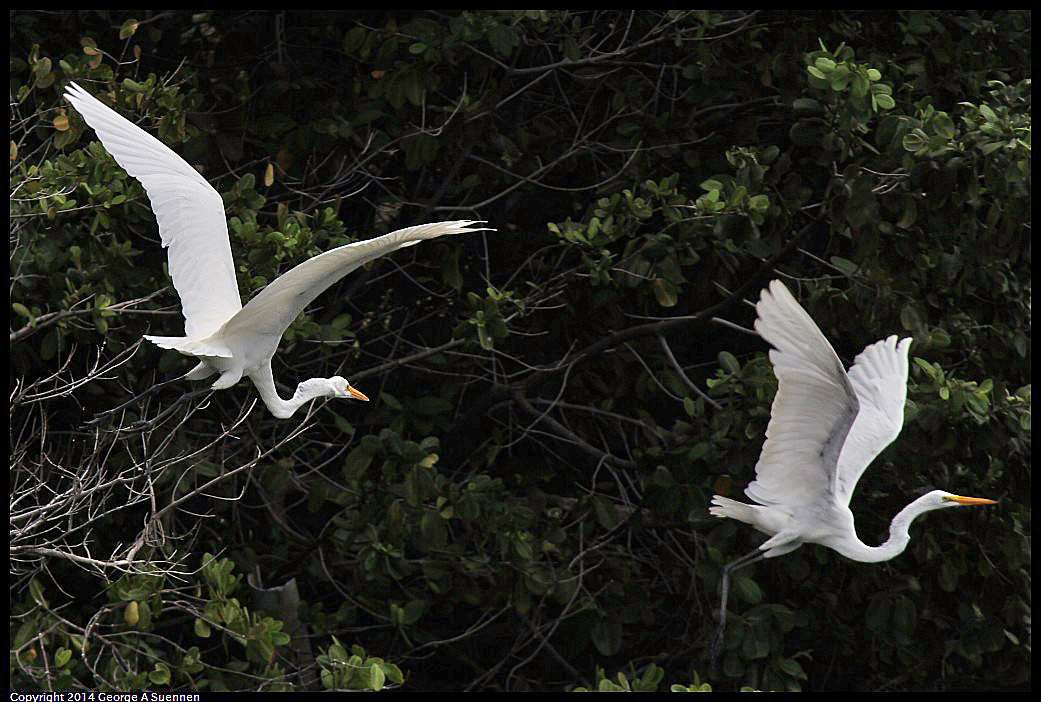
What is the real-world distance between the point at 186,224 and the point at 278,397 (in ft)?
1.75

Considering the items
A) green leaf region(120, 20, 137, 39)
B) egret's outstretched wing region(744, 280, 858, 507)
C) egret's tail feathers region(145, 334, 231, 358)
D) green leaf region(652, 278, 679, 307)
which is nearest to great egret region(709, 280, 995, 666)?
egret's outstretched wing region(744, 280, 858, 507)

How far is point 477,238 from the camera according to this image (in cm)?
530

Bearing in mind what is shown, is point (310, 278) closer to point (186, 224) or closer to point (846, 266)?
point (186, 224)

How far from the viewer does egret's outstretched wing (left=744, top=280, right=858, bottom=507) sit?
12.2ft

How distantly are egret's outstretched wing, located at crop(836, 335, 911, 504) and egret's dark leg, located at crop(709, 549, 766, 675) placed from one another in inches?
14.3

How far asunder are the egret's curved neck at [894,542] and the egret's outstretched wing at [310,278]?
61.4 inches

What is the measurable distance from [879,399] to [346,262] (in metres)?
1.79

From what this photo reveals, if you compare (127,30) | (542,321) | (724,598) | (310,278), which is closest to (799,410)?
(724,598)

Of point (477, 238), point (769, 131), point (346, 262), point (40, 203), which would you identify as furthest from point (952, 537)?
→ point (40, 203)

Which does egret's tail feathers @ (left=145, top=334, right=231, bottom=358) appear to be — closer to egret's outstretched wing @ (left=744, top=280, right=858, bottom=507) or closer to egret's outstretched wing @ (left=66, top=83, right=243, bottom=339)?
egret's outstretched wing @ (left=66, top=83, right=243, bottom=339)

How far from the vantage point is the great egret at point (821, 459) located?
3.86m

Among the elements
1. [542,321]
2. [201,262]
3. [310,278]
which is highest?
[310,278]

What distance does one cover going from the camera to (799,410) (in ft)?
12.8

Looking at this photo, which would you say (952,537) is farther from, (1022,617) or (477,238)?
(477,238)
